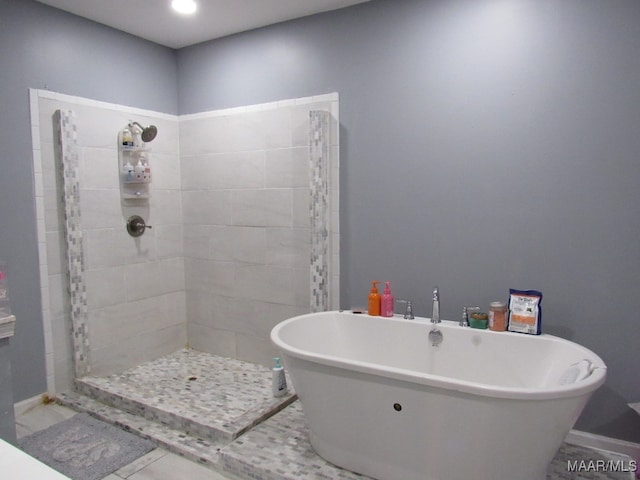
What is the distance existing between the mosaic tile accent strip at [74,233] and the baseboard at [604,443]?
10.3 ft

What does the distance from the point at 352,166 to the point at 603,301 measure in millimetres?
1637

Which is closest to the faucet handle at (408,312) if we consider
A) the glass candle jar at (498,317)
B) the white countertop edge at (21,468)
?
the glass candle jar at (498,317)

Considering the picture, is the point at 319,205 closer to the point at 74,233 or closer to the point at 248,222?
the point at 248,222

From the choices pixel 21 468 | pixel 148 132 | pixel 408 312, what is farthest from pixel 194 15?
pixel 21 468

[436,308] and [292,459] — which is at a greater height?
[436,308]

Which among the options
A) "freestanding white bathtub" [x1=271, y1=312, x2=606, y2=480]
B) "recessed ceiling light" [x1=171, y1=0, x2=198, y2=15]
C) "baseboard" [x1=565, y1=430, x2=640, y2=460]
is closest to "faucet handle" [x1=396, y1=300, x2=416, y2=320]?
"freestanding white bathtub" [x1=271, y1=312, x2=606, y2=480]

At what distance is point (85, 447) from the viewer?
2.37 metres

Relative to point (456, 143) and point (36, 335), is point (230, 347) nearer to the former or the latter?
point (36, 335)

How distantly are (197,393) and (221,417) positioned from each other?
1.40 feet

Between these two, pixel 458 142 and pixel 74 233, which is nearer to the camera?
pixel 458 142

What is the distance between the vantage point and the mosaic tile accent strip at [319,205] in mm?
2859

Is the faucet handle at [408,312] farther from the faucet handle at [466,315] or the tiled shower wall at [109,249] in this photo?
the tiled shower wall at [109,249]

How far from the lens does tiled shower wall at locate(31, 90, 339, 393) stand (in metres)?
2.88

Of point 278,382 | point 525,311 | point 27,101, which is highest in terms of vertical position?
point 27,101
